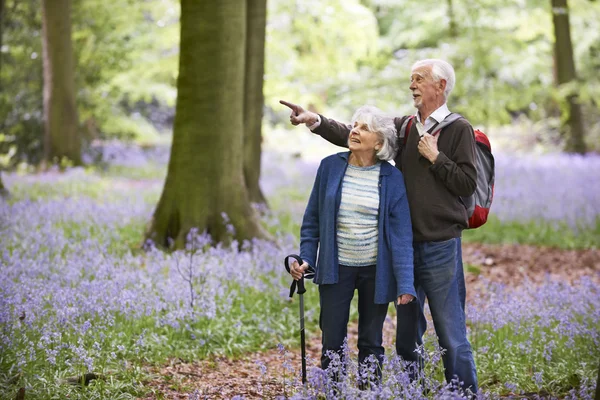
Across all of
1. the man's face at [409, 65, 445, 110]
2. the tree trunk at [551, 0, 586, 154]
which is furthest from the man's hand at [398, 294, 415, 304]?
the tree trunk at [551, 0, 586, 154]

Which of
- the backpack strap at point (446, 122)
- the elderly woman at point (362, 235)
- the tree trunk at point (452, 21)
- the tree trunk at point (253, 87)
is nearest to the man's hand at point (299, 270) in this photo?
the elderly woman at point (362, 235)

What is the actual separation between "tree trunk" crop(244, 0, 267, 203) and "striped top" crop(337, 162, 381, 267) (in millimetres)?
6825

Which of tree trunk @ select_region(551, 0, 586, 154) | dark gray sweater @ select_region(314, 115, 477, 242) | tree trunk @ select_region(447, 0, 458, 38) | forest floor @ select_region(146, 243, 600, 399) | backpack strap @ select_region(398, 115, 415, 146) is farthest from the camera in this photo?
tree trunk @ select_region(551, 0, 586, 154)

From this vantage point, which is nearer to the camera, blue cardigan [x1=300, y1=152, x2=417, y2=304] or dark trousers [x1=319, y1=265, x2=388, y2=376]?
blue cardigan [x1=300, y1=152, x2=417, y2=304]

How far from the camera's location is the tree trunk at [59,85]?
16.7 meters

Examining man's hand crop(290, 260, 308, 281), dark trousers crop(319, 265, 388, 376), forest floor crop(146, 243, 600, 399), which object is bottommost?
forest floor crop(146, 243, 600, 399)

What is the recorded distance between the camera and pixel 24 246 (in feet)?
24.4

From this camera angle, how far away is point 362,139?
438 cm

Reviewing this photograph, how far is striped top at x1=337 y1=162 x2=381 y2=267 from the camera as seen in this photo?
439 cm

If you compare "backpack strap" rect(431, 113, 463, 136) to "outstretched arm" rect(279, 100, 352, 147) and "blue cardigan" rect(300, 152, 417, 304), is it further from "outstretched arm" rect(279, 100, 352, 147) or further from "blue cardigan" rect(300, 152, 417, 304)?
"outstretched arm" rect(279, 100, 352, 147)

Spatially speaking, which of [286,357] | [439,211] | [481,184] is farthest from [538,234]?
[439,211]

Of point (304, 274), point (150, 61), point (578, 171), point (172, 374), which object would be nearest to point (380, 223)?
point (304, 274)

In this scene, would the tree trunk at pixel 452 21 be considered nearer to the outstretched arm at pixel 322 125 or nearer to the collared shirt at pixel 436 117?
the outstretched arm at pixel 322 125

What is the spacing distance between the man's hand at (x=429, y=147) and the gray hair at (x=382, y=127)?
21cm
